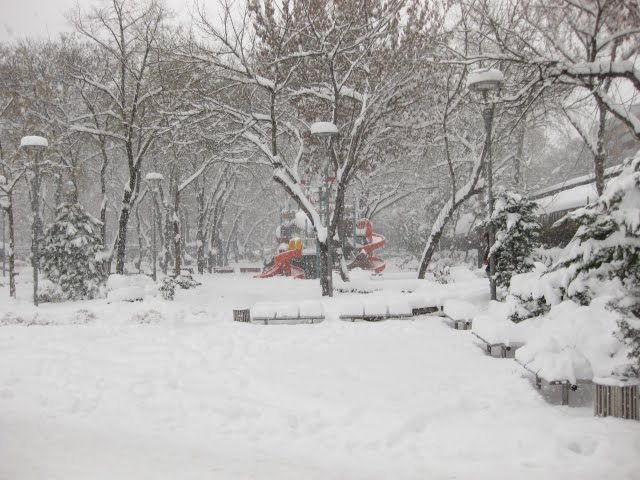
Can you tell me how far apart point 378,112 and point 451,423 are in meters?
13.8

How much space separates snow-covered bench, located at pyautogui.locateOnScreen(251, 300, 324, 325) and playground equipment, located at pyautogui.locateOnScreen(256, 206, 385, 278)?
12513mm

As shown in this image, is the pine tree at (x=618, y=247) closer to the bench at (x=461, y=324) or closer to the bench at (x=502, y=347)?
the bench at (x=502, y=347)

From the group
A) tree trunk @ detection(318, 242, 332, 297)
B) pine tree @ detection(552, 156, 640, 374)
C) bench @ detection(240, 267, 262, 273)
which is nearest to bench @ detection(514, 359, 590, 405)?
pine tree @ detection(552, 156, 640, 374)

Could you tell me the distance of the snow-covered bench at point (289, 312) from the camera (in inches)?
510

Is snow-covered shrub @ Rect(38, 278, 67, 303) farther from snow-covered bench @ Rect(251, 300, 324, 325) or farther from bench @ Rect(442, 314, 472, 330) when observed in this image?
bench @ Rect(442, 314, 472, 330)

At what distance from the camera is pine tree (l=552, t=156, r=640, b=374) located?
216 inches

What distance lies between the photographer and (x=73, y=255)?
63.8 feet

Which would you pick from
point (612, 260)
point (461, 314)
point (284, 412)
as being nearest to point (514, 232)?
point (461, 314)

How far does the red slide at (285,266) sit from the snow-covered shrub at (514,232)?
13.9 metres

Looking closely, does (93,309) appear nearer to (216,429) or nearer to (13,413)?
(13,413)

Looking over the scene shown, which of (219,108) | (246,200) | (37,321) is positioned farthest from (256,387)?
(246,200)

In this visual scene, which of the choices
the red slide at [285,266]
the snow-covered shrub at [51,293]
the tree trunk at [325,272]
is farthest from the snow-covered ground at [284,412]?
the red slide at [285,266]

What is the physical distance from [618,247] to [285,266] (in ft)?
72.0

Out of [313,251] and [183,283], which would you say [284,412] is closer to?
[183,283]
